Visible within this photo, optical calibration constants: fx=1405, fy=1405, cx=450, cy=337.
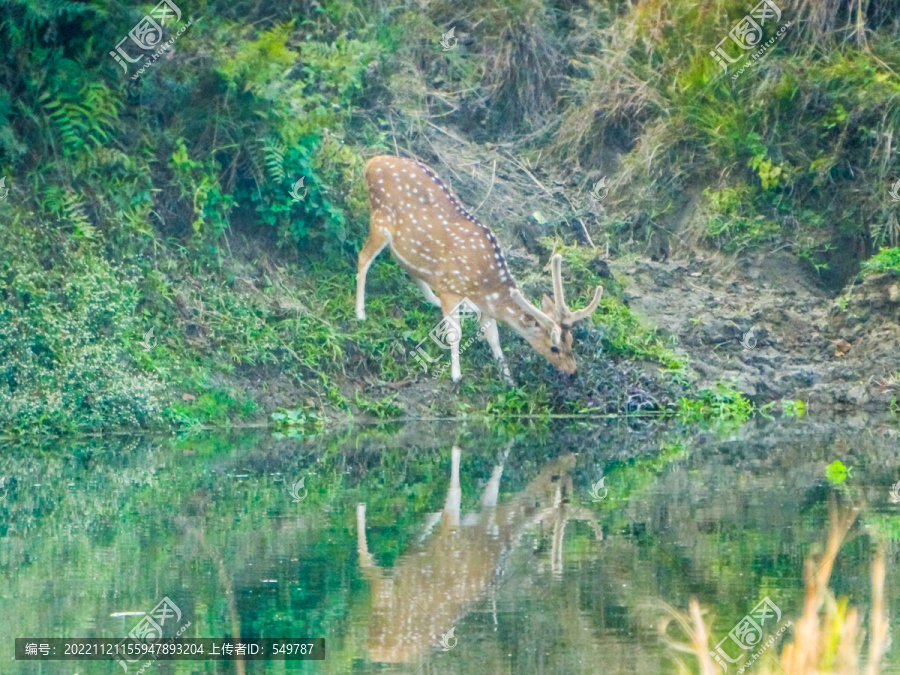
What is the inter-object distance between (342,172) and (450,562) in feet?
31.9

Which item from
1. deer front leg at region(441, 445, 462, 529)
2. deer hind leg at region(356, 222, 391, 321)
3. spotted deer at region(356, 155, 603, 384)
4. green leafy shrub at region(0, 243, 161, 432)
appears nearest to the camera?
deer front leg at region(441, 445, 462, 529)

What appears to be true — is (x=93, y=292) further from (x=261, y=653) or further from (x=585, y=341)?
(x=261, y=653)

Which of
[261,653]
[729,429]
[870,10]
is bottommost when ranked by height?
[261,653]

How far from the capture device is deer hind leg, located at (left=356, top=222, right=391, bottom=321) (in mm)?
16344

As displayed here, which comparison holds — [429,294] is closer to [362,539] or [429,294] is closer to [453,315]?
[453,315]

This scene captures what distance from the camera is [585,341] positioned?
16.6m

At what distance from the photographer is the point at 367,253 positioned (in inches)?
652

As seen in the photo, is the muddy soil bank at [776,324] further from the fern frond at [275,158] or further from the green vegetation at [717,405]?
the fern frond at [275,158]

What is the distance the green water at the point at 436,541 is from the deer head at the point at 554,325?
1.72m

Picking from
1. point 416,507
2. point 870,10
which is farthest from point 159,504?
point 870,10

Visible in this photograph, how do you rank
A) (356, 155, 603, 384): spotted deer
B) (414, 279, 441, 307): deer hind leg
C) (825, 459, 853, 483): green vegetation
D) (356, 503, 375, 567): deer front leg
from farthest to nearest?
1. (414, 279, 441, 307): deer hind leg
2. (356, 155, 603, 384): spotted deer
3. (825, 459, 853, 483): green vegetation
4. (356, 503, 375, 567): deer front leg

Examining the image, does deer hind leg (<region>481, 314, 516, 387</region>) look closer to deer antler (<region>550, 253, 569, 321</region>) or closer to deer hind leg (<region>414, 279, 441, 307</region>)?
deer hind leg (<region>414, 279, 441, 307</region>)

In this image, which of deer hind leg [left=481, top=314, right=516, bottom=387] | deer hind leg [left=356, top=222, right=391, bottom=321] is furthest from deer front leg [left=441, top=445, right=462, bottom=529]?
deer hind leg [left=356, top=222, right=391, bottom=321]

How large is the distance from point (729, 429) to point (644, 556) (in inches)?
261
